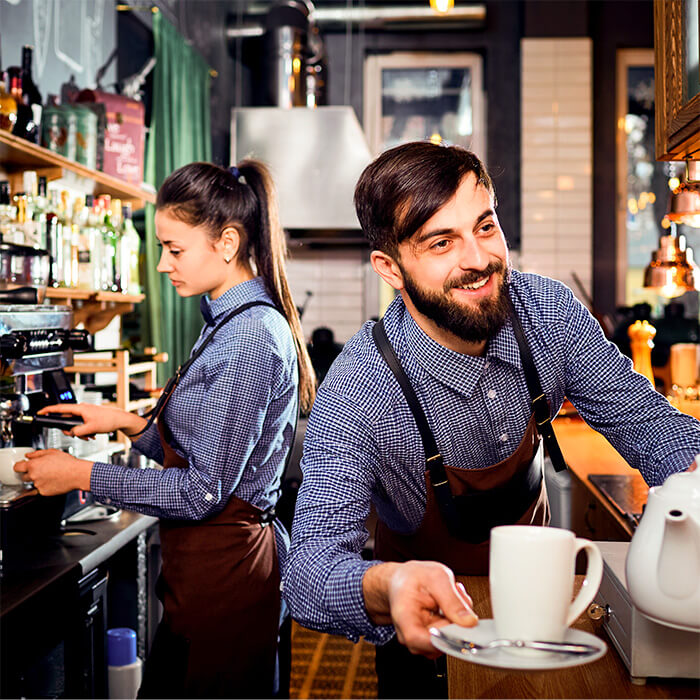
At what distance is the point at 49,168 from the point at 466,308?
1.53 m

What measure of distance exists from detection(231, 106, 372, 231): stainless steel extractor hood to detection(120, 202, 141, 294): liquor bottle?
5.80ft

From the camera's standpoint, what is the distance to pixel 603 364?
1459mm

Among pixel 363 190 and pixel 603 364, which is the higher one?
pixel 363 190

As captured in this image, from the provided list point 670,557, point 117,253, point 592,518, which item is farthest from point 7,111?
point 592,518

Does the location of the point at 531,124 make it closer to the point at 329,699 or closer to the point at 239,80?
the point at 239,80

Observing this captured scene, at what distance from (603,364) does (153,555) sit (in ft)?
5.81

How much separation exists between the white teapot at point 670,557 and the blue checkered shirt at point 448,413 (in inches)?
14.0

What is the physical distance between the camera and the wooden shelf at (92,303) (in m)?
2.41

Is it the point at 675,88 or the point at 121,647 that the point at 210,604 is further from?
the point at 675,88

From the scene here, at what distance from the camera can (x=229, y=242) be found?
6.56ft

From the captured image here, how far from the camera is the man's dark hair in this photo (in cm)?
129

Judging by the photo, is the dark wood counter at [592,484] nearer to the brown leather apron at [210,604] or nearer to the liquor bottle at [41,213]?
the brown leather apron at [210,604]

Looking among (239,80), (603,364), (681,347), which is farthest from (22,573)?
(239,80)

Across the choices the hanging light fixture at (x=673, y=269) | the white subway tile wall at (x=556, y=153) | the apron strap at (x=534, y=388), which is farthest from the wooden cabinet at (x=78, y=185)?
the white subway tile wall at (x=556, y=153)
